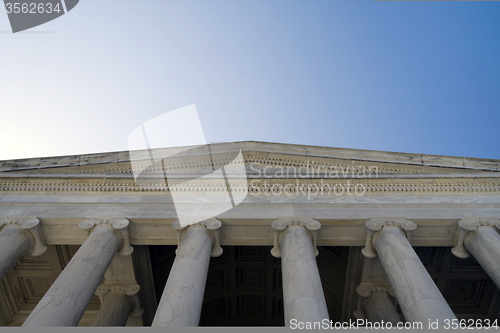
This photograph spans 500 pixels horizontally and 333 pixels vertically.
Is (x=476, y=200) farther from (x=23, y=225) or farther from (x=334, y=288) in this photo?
(x=23, y=225)

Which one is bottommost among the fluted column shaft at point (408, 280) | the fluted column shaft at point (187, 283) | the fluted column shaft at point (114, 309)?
the fluted column shaft at point (114, 309)

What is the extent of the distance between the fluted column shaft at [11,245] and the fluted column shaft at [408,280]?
14129 millimetres

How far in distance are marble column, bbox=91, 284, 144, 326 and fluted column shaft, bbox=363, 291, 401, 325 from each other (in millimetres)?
11003

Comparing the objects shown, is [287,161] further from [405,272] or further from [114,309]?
[114,309]

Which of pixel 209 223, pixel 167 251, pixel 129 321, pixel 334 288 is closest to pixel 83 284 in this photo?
pixel 209 223

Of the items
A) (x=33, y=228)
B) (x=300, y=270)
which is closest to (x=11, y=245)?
(x=33, y=228)

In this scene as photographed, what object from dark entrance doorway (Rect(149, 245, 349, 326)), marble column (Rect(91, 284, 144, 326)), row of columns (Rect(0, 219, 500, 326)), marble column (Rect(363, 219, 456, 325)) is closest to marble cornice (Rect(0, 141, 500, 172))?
row of columns (Rect(0, 219, 500, 326))

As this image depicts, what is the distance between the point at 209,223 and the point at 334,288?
949 cm

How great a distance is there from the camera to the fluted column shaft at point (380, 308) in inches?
674

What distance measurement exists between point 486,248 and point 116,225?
47.3ft

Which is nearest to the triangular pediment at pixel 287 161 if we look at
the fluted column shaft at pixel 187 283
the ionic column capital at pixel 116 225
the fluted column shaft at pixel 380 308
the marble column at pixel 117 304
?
the ionic column capital at pixel 116 225

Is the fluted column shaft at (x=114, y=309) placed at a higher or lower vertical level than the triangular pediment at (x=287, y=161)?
lower

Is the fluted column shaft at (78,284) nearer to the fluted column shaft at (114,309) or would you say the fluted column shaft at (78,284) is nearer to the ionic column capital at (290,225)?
the fluted column shaft at (114,309)

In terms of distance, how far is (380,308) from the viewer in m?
17.6
